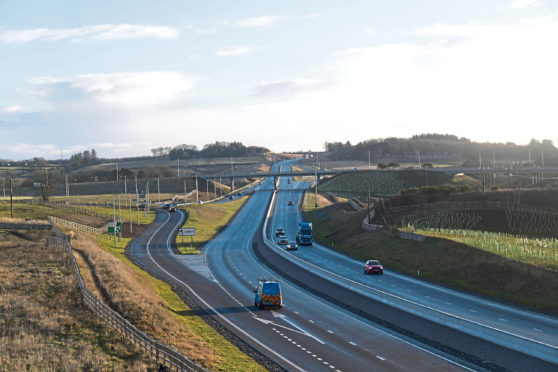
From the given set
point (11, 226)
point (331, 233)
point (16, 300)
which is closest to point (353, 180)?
point (331, 233)

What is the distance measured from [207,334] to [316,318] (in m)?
7.98

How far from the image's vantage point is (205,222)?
4636 inches

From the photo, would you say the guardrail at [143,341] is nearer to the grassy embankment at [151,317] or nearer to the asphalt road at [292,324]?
the grassy embankment at [151,317]

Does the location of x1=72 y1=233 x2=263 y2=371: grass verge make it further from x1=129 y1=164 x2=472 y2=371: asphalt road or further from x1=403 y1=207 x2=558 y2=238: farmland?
x1=403 y1=207 x2=558 y2=238: farmland

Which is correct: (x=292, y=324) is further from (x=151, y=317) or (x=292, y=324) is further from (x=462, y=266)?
(x=462, y=266)

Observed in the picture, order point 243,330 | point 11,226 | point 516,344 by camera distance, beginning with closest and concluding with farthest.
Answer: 1. point 516,344
2. point 243,330
3. point 11,226

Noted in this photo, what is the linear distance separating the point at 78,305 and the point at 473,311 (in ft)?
87.6

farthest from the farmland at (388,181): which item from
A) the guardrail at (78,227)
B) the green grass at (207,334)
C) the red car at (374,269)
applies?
the green grass at (207,334)

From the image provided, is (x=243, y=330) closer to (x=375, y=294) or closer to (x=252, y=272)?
(x=375, y=294)

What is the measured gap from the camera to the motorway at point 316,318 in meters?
29.7

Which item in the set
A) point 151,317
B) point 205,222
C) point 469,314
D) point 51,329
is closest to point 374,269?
point 469,314

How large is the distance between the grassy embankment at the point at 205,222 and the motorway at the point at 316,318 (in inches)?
260

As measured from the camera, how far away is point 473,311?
40250 millimetres

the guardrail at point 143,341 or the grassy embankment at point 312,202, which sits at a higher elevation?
the guardrail at point 143,341
